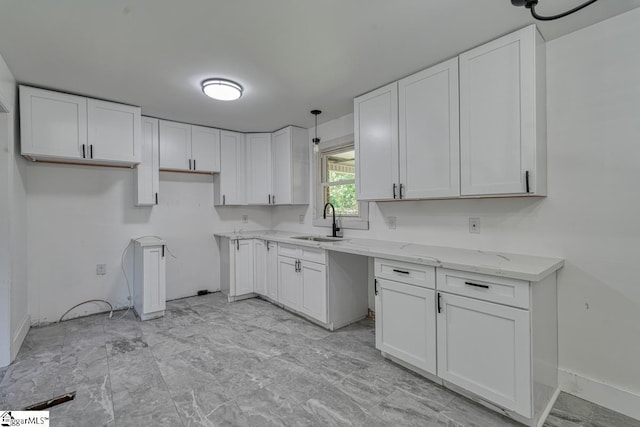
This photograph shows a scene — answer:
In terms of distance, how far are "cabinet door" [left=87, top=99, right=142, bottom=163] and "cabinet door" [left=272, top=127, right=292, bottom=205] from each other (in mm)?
1666

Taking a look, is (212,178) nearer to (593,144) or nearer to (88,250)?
(88,250)

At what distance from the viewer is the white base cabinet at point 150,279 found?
3.26 metres

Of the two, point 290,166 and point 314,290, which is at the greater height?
point 290,166

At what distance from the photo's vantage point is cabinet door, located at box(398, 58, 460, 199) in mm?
2225

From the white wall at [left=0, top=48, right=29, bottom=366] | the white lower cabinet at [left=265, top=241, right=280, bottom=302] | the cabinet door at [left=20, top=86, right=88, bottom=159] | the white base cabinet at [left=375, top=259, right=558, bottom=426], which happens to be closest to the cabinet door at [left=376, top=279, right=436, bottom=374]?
the white base cabinet at [left=375, top=259, right=558, bottom=426]

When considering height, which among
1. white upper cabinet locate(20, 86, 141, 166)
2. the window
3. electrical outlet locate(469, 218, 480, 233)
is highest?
white upper cabinet locate(20, 86, 141, 166)

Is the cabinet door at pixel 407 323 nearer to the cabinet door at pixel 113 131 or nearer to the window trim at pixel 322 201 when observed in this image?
the window trim at pixel 322 201

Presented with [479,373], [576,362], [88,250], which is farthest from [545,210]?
[88,250]

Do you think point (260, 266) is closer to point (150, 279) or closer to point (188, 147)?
point (150, 279)

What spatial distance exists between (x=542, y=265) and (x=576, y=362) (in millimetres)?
779

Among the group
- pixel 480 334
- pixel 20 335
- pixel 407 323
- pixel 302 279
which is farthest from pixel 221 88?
pixel 20 335

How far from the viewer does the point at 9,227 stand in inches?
94.7

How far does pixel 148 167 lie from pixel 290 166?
1724 millimetres

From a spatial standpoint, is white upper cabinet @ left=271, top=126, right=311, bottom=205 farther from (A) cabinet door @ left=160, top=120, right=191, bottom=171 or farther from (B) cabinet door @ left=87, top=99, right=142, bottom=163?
(B) cabinet door @ left=87, top=99, right=142, bottom=163
